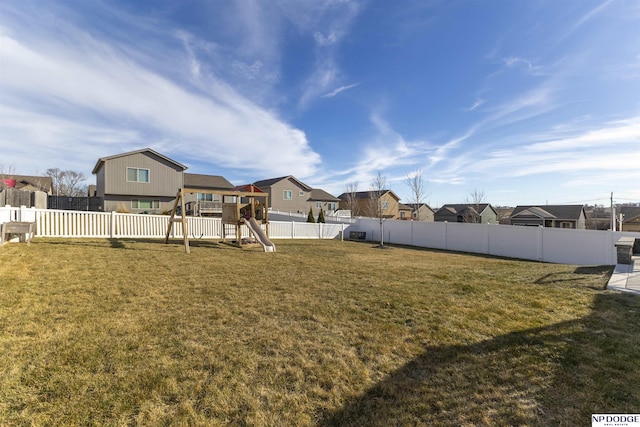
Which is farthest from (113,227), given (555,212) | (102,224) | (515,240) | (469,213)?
(555,212)

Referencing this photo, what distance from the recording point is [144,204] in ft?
83.7

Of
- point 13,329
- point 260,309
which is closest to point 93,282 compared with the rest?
point 13,329

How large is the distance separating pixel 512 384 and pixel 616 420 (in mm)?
672

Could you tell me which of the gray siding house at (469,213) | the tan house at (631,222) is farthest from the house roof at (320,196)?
the tan house at (631,222)

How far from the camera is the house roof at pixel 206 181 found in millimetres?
31594

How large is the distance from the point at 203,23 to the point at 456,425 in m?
13.3

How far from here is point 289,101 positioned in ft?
55.4

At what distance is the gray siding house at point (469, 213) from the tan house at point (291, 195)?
19.8m

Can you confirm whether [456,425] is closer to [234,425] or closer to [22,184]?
[234,425]

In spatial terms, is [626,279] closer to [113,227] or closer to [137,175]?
[113,227]

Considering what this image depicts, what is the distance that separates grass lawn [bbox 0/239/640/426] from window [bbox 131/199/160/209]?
22.0 meters

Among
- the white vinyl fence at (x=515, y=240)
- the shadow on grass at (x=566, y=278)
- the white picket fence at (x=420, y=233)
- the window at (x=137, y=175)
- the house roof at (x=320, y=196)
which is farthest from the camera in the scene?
the house roof at (x=320, y=196)

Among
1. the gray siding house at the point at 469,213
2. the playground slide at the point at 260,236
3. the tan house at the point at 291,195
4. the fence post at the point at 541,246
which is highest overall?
the tan house at the point at 291,195

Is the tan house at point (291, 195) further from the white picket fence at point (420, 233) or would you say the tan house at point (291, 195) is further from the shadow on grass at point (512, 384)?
the shadow on grass at point (512, 384)
